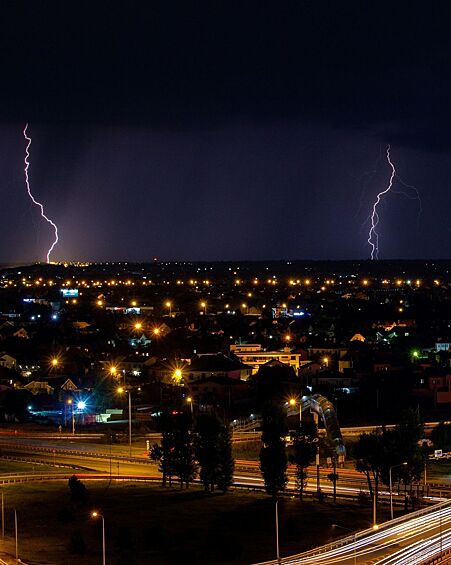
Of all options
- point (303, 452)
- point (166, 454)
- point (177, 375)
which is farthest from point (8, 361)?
point (303, 452)

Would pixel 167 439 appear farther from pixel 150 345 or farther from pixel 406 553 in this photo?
pixel 150 345

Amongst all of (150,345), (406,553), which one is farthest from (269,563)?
(150,345)

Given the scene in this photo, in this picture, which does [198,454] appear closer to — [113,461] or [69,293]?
[113,461]

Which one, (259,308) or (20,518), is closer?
(20,518)

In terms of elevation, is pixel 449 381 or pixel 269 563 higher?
pixel 449 381

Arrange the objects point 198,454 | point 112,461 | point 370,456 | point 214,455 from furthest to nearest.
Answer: point 112,461, point 198,454, point 214,455, point 370,456
